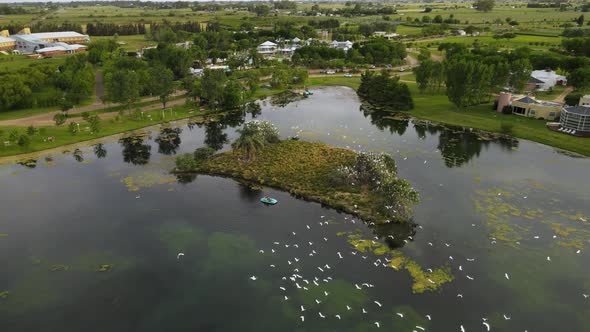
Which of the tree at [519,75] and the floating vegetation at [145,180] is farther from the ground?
the tree at [519,75]

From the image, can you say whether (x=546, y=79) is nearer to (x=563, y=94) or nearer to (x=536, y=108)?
(x=563, y=94)

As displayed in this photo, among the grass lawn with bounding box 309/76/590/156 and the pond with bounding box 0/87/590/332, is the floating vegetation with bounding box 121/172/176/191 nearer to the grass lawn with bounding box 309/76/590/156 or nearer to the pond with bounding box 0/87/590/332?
the pond with bounding box 0/87/590/332

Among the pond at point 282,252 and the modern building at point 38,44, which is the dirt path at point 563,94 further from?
the modern building at point 38,44

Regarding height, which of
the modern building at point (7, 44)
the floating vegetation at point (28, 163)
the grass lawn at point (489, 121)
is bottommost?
the floating vegetation at point (28, 163)

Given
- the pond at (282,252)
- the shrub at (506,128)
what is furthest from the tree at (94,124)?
the shrub at (506,128)

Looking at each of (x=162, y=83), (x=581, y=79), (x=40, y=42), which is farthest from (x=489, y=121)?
(x=40, y=42)

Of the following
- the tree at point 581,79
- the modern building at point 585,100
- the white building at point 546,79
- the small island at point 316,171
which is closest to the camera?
the small island at point 316,171
